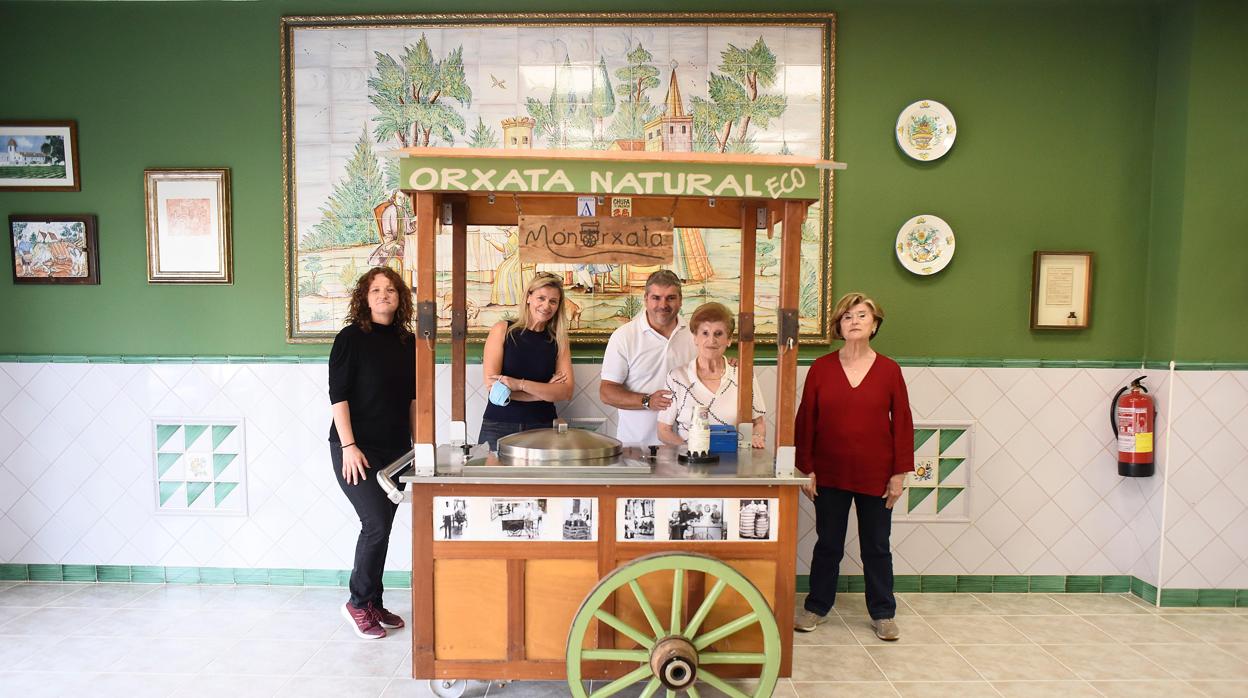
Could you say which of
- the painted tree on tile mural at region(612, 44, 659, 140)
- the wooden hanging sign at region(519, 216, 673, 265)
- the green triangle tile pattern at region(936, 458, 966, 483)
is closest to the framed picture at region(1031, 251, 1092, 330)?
the green triangle tile pattern at region(936, 458, 966, 483)

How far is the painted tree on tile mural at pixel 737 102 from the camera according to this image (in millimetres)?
4020

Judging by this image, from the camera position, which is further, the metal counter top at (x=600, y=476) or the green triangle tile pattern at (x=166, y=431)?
the green triangle tile pattern at (x=166, y=431)

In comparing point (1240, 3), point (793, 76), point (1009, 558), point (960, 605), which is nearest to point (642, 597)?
point (960, 605)

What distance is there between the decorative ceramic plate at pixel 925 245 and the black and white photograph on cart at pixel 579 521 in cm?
254

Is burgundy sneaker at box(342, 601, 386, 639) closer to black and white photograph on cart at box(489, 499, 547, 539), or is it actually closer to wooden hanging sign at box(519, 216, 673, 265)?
black and white photograph on cart at box(489, 499, 547, 539)

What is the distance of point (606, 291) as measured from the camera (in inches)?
162

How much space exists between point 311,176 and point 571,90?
164 cm

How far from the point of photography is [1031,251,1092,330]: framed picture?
160 inches

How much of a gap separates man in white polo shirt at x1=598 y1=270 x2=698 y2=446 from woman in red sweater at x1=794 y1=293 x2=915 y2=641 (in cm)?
74

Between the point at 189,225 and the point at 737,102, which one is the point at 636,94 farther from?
the point at 189,225

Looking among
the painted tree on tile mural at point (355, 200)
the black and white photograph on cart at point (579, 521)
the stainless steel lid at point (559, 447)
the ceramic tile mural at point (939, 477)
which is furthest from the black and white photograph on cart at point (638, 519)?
the painted tree on tile mural at point (355, 200)

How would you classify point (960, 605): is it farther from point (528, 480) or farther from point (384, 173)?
point (384, 173)

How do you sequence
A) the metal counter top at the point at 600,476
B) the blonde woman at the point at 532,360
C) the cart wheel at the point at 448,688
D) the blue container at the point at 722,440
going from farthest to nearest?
the blonde woman at the point at 532,360 < the blue container at the point at 722,440 < the cart wheel at the point at 448,688 < the metal counter top at the point at 600,476

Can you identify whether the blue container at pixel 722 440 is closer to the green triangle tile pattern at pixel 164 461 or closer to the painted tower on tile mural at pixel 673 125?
the painted tower on tile mural at pixel 673 125
